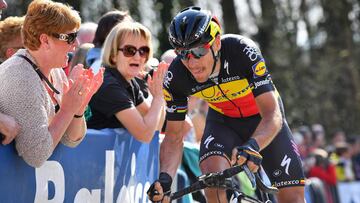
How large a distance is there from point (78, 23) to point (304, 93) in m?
22.8

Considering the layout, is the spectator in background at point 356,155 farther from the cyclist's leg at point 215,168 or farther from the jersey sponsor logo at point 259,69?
the jersey sponsor logo at point 259,69

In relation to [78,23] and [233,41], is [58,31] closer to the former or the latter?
[78,23]

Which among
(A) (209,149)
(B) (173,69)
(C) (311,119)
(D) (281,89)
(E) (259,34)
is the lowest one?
(C) (311,119)

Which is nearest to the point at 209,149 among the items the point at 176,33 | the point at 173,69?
the point at 173,69

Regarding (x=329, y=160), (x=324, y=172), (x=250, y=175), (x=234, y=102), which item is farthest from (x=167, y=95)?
(x=329, y=160)

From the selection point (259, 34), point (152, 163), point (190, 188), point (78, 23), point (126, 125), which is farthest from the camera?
point (259, 34)

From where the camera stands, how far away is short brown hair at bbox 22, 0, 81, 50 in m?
5.13

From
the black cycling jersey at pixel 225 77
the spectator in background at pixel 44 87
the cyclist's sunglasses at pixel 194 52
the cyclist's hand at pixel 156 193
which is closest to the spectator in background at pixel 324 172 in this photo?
the black cycling jersey at pixel 225 77

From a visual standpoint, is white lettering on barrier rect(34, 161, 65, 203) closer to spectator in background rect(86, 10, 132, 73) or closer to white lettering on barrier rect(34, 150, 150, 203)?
white lettering on barrier rect(34, 150, 150, 203)

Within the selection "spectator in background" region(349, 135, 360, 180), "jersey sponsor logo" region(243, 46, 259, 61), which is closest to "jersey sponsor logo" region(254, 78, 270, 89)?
"jersey sponsor logo" region(243, 46, 259, 61)

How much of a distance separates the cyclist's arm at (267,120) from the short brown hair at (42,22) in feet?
4.96

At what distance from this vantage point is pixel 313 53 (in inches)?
1153

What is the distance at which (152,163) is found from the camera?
7.10 m

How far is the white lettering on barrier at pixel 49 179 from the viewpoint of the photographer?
5.07 metres
